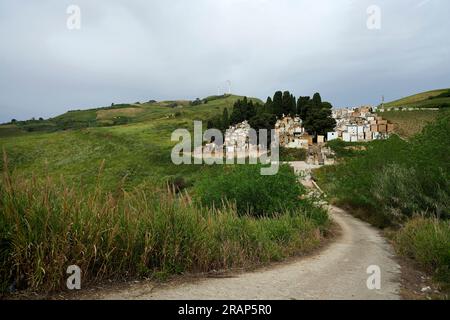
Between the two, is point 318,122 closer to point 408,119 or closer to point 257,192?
point 408,119

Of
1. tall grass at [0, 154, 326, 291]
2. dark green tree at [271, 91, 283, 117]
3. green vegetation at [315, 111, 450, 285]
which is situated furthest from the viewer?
dark green tree at [271, 91, 283, 117]

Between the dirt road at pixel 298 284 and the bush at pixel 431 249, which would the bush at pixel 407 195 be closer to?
the bush at pixel 431 249

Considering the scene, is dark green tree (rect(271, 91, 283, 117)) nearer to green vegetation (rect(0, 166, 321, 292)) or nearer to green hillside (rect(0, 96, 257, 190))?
green hillside (rect(0, 96, 257, 190))

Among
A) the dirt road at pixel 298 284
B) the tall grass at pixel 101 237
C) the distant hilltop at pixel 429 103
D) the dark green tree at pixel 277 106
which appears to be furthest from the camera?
the distant hilltop at pixel 429 103

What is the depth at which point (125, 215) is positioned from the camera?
8.07 m

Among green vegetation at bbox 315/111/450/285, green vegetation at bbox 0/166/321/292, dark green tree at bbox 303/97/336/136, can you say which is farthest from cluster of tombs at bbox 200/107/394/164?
green vegetation at bbox 0/166/321/292

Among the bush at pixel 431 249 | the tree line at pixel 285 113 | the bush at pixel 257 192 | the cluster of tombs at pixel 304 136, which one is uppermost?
the tree line at pixel 285 113

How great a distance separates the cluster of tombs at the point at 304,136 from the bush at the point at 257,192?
39.0 meters

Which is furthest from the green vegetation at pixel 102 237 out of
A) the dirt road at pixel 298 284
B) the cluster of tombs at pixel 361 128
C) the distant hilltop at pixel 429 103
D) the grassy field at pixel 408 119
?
the distant hilltop at pixel 429 103

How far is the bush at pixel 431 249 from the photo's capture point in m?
9.30

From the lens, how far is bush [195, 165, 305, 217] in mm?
17047

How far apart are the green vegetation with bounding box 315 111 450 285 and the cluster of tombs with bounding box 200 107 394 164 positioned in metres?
31.3
